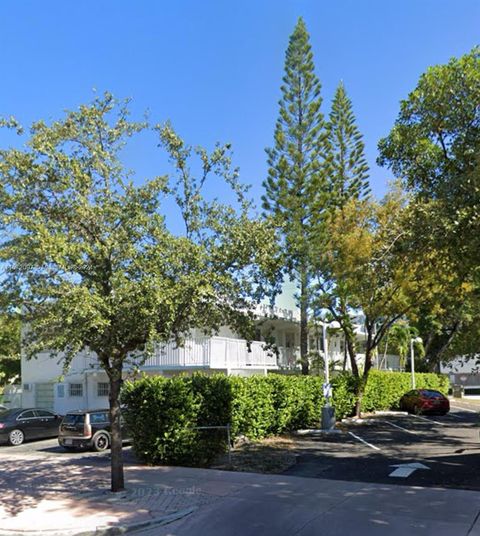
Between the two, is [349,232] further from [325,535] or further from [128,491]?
[325,535]

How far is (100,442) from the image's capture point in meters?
17.9

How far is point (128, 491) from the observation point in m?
10.5

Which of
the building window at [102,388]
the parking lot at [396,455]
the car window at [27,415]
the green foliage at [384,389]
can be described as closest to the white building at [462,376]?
the green foliage at [384,389]

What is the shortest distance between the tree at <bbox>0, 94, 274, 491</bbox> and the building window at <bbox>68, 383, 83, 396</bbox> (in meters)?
18.4

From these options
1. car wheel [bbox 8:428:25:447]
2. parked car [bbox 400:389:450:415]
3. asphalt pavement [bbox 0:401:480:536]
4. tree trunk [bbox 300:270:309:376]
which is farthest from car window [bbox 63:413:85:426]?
parked car [bbox 400:389:450:415]

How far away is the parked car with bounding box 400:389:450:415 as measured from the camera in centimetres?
3022

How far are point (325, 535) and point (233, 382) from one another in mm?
7884

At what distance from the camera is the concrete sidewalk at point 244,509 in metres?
7.93

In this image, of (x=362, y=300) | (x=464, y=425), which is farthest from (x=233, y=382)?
(x=464, y=425)

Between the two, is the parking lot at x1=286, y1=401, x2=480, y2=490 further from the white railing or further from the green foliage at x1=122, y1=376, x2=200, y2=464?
the white railing

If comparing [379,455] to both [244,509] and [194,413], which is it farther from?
[244,509]

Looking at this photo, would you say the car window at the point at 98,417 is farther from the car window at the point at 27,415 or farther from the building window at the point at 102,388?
the building window at the point at 102,388

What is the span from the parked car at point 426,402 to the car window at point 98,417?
18278 mm

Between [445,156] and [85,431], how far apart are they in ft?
42.3
